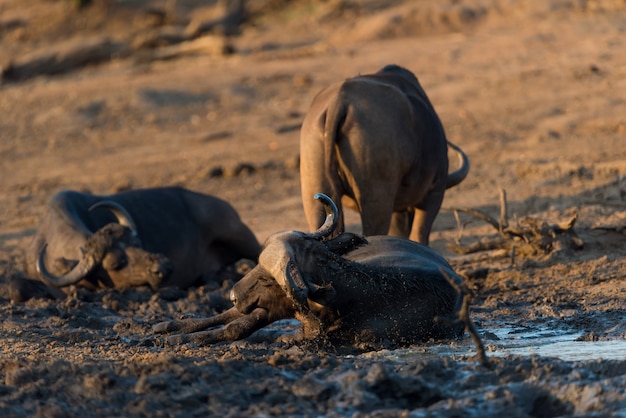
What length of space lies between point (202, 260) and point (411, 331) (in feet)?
15.3

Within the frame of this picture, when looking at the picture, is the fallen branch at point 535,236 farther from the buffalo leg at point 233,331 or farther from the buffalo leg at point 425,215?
the buffalo leg at point 233,331

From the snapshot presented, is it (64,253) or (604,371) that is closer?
(604,371)

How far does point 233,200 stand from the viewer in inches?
546

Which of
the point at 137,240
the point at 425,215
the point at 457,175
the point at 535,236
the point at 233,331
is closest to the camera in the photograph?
the point at 233,331

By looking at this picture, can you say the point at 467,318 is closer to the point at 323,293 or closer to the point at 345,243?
the point at 323,293

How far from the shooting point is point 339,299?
7.00m

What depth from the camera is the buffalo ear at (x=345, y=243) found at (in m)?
7.22

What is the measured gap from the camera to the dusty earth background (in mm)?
5496

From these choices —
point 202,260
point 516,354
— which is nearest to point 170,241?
point 202,260

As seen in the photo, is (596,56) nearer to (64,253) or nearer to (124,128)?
(124,128)

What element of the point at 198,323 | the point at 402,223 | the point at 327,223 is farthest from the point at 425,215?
the point at 198,323

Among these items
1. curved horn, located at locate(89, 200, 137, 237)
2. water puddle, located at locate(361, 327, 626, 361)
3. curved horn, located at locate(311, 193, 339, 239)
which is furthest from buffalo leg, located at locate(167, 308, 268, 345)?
curved horn, located at locate(89, 200, 137, 237)

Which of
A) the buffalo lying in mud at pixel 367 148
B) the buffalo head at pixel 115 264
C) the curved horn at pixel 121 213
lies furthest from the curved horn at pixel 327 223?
the curved horn at pixel 121 213

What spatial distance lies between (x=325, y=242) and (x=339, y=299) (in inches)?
14.3
